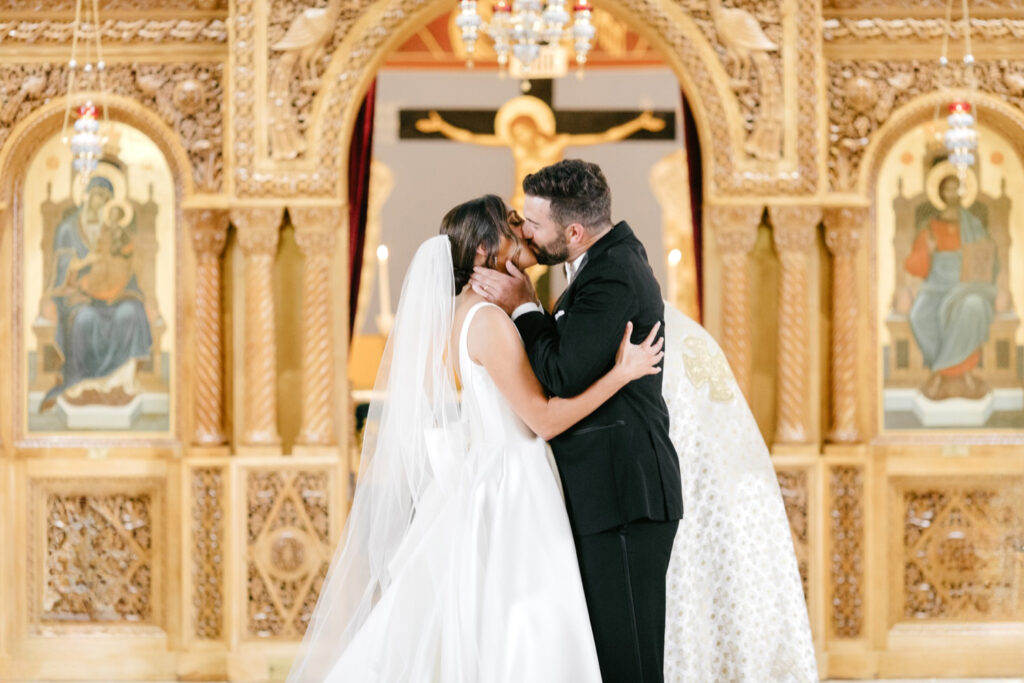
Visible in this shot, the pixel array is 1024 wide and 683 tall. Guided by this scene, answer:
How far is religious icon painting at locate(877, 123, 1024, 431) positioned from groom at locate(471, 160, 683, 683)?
2993 mm

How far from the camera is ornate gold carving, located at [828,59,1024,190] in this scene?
229 inches

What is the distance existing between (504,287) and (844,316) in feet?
9.60

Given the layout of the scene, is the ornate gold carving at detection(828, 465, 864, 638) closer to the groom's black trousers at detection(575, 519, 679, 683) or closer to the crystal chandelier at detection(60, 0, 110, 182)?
the groom's black trousers at detection(575, 519, 679, 683)

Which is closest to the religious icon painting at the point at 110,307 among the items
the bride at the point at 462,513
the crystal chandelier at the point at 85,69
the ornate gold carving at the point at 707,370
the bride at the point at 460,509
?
the crystal chandelier at the point at 85,69

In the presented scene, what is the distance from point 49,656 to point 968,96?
211 inches

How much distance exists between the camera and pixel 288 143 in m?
5.73

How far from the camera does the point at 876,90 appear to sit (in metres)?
5.81

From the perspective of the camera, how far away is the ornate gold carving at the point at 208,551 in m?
5.80

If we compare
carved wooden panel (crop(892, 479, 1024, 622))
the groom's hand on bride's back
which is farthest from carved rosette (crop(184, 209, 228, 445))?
carved wooden panel (crop(892, 479, 1024, 622))

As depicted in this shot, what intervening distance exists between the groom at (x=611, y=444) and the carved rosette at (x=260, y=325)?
8.89 ft

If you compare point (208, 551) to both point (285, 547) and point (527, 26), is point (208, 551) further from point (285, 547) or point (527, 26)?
point (527, 26)

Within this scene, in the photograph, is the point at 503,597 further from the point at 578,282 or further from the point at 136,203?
the point at 136,203

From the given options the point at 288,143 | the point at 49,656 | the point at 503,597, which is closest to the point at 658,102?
the point at 288,143

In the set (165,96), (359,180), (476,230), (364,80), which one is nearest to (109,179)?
(165,96)
